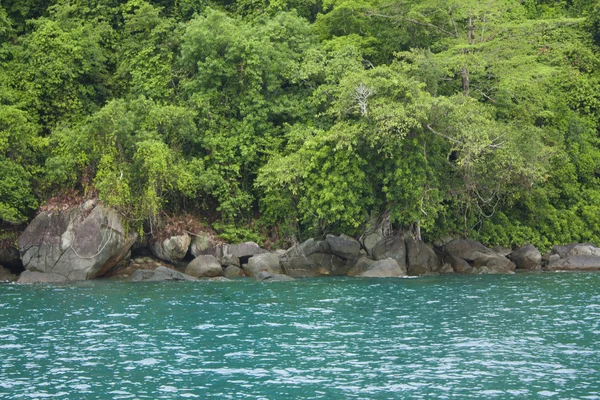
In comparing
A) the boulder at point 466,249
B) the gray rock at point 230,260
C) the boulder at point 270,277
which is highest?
the boulder at point 466,249

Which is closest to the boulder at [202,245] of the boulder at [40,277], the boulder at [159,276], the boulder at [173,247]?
the boulder at [173,247]

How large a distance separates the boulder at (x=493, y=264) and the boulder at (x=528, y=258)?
934mm

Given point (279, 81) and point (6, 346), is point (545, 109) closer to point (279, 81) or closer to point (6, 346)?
point (279, 81)

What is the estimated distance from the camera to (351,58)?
129 feet

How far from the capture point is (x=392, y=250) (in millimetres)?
36250

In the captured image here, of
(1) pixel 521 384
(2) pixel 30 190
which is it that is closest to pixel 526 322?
(1) pixel 521 384

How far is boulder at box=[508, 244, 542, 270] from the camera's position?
1467 inches

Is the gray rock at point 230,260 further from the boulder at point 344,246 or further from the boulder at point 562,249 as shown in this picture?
the boulder at point 562,249

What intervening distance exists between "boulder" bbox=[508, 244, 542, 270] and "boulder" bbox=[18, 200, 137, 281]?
16371 mm

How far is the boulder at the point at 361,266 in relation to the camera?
3541 centimetres

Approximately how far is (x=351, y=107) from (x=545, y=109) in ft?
38.8

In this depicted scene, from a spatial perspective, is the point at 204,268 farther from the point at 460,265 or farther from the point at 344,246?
the point at 460,265

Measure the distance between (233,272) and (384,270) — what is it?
20.2ft

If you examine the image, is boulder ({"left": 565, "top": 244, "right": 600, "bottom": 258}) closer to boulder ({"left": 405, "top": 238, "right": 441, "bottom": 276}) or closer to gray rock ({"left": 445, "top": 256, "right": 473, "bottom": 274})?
gray rock ({"left": 445, "top": 256, "right": 473, "bottom": 274})
